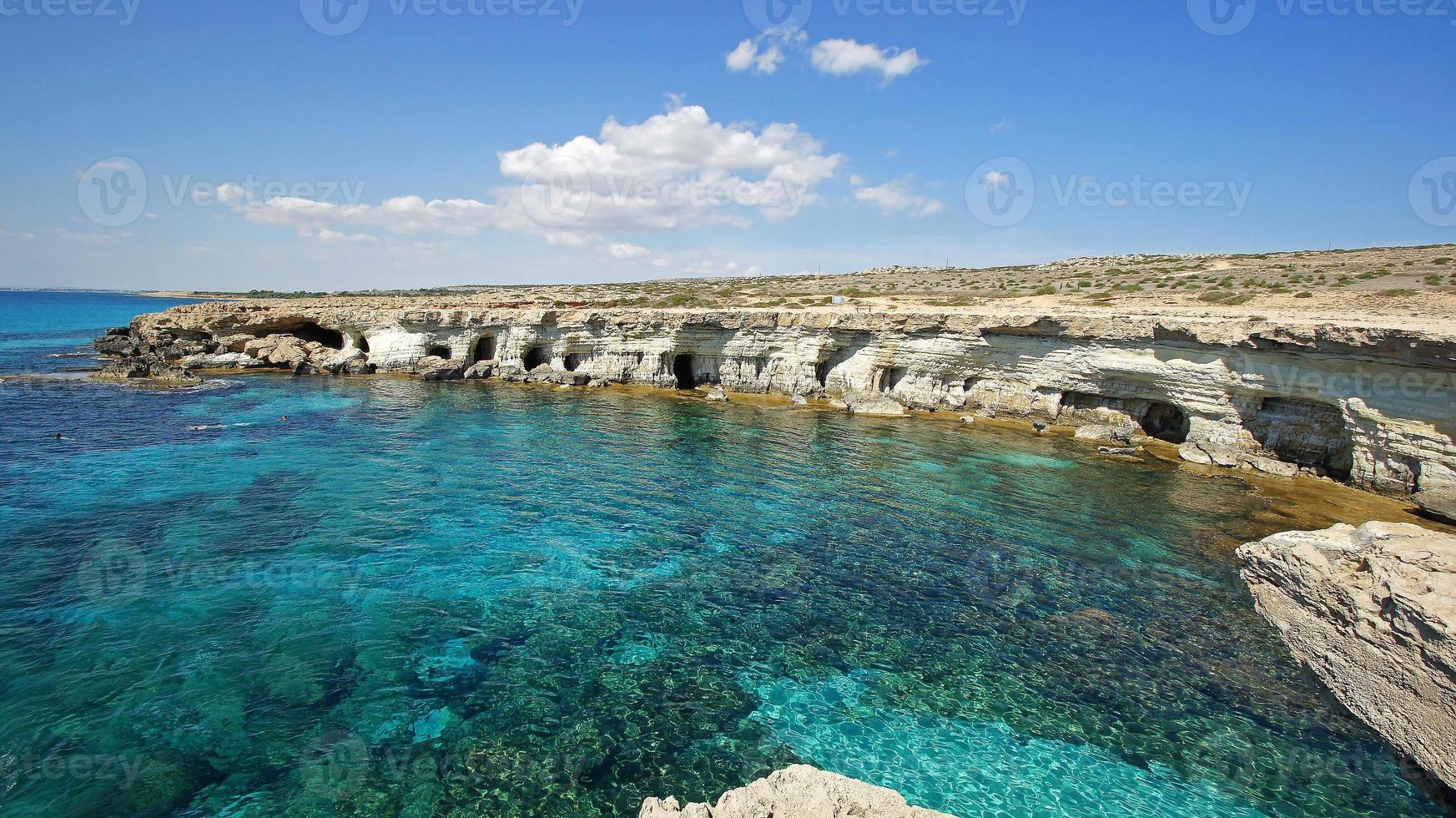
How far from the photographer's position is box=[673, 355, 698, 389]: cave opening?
48.5 m

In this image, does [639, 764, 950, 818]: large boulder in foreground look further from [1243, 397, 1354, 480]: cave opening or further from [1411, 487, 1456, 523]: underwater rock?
[1243, 397, 1354, 480]: cave opening

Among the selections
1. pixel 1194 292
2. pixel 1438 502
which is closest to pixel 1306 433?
pixel 1438 502

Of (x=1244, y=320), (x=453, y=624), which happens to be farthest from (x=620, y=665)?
(x=1244, y=320)

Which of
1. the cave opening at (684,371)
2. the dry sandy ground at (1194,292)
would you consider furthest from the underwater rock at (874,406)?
the cave opening at (684,371)

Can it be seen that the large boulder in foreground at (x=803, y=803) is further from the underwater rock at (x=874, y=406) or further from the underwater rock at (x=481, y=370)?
the underwater rock at (x=481, y=370)

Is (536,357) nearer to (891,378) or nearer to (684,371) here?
(684,371)

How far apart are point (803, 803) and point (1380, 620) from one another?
12.1 metres

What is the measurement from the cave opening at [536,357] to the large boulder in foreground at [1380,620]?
4570cm

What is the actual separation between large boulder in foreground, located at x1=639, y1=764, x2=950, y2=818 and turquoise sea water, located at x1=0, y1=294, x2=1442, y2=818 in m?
2.72

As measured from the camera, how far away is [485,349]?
173 feet

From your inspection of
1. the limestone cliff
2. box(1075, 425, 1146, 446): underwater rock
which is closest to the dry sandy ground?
the limestone cliff

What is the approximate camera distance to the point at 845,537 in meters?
18.6

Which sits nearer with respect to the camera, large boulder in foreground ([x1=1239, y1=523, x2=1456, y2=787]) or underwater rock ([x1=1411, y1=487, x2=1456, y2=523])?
large boulder in foreground ([x1=1239, y1=523, x2=1456, y2=787])

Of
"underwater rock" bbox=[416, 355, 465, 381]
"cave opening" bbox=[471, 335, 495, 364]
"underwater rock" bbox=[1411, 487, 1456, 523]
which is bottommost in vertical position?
"underwater rock" bbox=[1411, 487, 1456, 523]
